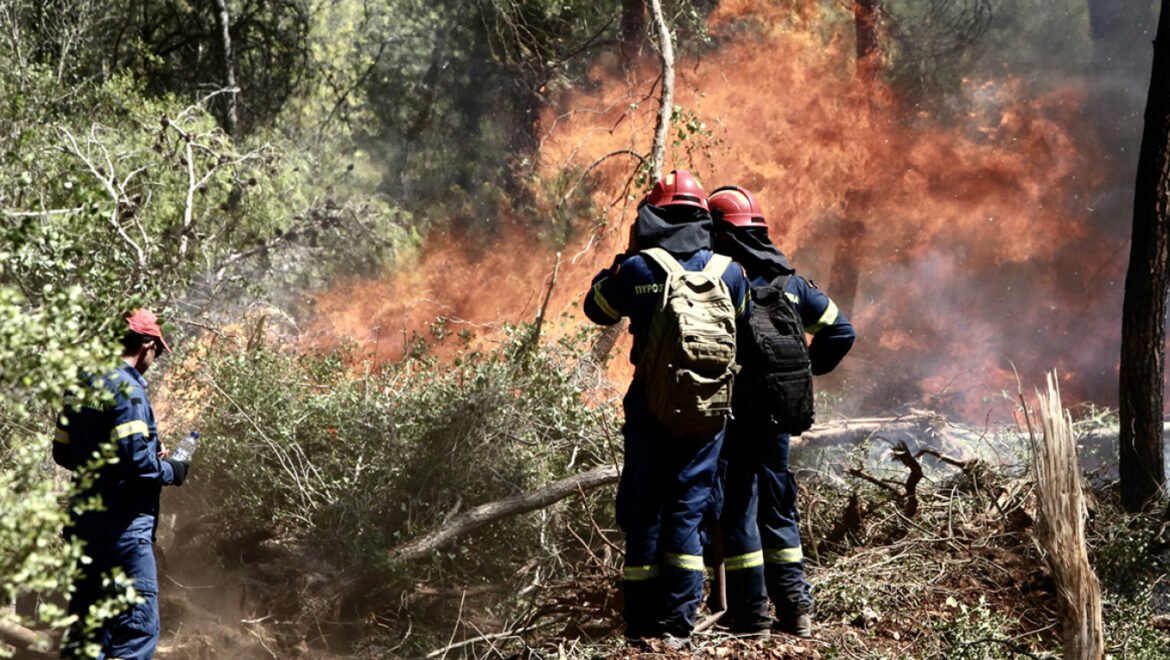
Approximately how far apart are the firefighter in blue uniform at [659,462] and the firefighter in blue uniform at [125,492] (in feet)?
6.63

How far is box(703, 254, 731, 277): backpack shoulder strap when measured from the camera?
487cm

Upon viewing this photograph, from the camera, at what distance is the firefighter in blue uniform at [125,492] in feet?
15.0

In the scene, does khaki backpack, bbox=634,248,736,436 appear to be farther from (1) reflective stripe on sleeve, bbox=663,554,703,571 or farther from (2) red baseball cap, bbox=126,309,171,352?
(2) red baseball cap, bbox=126,309,171,352

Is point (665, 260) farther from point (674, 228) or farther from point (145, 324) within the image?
point (145, 324)

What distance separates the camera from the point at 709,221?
5.02 metres

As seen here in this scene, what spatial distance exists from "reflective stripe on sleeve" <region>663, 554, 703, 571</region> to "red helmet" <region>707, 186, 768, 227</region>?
162 cm

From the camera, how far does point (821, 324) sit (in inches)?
213

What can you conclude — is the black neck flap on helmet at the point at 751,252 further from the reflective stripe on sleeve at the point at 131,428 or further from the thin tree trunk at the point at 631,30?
the thin tree trunk at the point at 631,30

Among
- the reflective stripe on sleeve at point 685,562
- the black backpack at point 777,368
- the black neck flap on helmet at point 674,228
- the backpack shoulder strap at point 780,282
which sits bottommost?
the reflective stripe on sleeve at point 685,562

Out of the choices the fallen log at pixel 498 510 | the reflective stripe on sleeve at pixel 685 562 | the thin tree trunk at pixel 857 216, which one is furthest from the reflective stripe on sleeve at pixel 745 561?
the thin tree trunk at pixel 857 216

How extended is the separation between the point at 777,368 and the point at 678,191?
947 mm

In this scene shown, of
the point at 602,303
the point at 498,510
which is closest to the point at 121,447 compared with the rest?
the point at 602,303

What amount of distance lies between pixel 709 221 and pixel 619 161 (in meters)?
8.17

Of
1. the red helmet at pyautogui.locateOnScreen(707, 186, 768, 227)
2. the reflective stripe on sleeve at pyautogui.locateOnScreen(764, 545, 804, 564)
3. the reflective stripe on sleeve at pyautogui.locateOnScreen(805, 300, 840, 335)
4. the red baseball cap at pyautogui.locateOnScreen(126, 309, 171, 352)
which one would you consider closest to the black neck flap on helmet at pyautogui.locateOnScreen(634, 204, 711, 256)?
the red helmet at pyautogui.locateOnScreen(707, 186, 768, 227)
